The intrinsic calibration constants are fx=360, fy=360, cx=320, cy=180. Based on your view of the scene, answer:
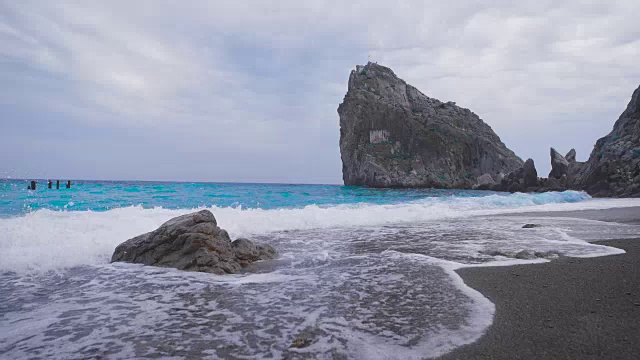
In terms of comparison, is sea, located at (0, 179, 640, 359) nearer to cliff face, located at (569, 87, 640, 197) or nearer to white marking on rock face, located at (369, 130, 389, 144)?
cliff face, located at (569, 87, 640, 197)

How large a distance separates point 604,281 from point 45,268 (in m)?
8.64

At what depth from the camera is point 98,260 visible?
697 centimetres

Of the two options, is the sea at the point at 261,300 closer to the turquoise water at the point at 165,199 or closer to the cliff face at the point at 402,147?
the turquoise water at the point at 165,199

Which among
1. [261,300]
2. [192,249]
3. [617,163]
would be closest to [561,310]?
[261,300]

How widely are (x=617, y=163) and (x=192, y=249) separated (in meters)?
48.9

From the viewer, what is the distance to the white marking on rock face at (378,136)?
81812mm

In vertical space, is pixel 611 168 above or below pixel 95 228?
above

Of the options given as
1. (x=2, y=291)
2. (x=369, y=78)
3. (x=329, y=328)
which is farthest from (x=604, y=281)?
(x=369, y=78)

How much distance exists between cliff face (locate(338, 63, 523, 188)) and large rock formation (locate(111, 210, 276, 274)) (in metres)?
70.4

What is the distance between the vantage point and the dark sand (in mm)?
2752

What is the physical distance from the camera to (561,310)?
12.0ft

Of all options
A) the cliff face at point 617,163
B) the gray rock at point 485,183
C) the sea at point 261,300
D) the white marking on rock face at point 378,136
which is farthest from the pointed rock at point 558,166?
the sea at point 261,300

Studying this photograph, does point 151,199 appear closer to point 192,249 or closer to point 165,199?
point 165,199

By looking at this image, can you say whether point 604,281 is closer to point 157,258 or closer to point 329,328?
point 329,328
